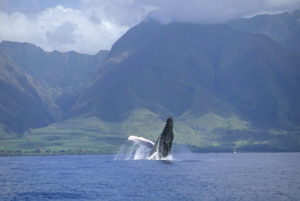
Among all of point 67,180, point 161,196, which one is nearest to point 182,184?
point 161,196

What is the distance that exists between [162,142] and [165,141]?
147 cm

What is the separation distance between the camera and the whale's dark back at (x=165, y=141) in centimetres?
13038

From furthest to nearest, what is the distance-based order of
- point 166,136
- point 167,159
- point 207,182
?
point 167,159 < point 166,136 < point 207,182

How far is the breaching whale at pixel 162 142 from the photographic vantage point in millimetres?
130375

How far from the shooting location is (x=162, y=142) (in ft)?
441

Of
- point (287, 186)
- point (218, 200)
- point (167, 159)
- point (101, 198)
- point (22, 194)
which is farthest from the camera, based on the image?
point (167, 159)

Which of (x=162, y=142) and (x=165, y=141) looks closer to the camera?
(x=165, y=141)

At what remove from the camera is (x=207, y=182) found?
327ft

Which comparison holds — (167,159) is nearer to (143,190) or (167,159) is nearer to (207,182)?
(207,182)

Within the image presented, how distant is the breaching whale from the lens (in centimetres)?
13038

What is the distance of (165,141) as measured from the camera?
133375 millimetres

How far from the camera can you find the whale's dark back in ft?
428

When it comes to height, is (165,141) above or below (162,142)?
above

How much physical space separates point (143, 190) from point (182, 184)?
11620 millimetres
